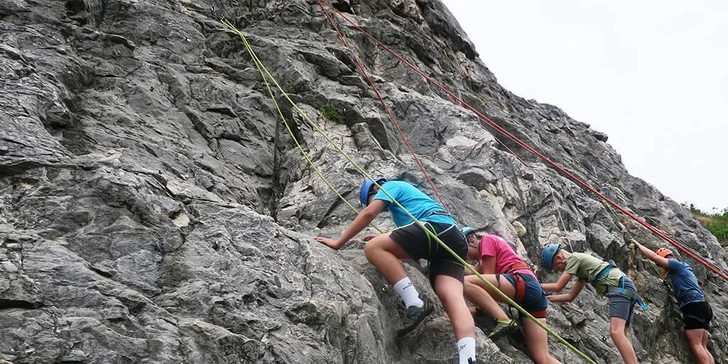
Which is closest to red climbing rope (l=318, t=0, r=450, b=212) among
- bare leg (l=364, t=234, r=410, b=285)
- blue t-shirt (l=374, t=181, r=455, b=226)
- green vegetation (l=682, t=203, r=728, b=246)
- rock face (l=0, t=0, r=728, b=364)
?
rock face (l=0, t=0, r=728, b=364)

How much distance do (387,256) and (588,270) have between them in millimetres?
3303

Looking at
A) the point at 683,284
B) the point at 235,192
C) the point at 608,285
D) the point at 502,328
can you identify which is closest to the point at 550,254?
the point at 608,285

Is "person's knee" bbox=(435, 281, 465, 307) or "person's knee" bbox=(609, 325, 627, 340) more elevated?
"person's knee" bbox=(609, 325, 627, 340)

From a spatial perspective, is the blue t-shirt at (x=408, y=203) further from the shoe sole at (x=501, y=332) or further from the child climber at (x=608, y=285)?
the child climber at (x=608, y=285)

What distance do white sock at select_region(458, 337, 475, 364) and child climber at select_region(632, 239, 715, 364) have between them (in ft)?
20.0

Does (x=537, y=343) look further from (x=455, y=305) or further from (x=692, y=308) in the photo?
(x=692, y=308)

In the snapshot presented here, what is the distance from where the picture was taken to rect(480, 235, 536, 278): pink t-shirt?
691 cm

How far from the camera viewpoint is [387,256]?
5941 millimetres

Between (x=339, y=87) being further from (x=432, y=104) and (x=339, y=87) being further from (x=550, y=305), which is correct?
(x=550, y=305)

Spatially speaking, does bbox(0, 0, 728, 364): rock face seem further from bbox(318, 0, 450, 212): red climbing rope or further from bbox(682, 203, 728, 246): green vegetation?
bbox(682, 203, 728, 246): green vegetation

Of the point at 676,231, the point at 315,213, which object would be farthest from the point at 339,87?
the point at 676,231

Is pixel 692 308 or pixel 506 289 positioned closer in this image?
pixel 506 289

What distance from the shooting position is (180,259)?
480 centimetres

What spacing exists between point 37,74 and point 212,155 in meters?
2.17
